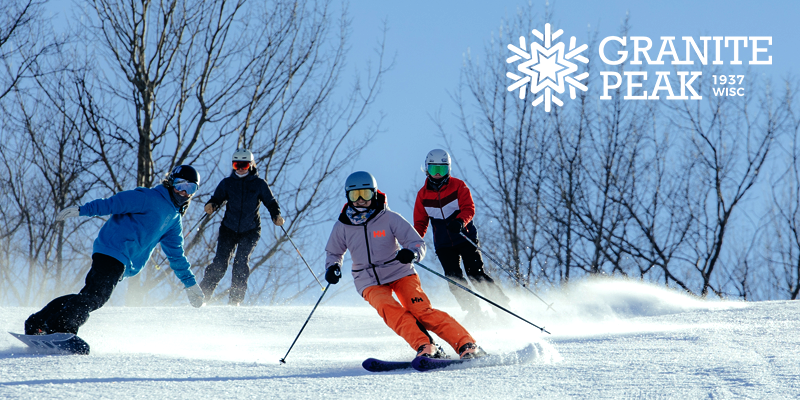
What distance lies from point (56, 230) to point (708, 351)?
15.6 metres

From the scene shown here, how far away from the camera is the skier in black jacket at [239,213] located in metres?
7.13

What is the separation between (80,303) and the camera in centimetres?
418

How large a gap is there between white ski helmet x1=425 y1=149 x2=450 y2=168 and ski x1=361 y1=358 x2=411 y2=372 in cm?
Result: 261

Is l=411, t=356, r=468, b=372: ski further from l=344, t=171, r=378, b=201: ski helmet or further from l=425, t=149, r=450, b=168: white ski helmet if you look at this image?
l=425, t=149, r=450, b=168: white ski helmet

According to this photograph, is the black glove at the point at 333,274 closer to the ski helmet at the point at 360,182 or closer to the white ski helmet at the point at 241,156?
the ski helmet at the point at 360,182

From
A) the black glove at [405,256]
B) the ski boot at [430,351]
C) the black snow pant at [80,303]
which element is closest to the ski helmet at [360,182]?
the black glove at [405,256]

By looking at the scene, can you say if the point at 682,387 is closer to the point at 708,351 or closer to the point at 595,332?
the point at 708,351

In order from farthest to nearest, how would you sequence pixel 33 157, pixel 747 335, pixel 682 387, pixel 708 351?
pixel 33 157 < pixel 747 335 < pixel 708 351 < pixel 682 387

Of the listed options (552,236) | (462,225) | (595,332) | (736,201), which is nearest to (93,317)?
(462,225)

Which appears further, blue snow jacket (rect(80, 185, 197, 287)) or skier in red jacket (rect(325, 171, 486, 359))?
blue snow jacket (rect(80, 185, 197, 287))

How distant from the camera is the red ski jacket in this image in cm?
598

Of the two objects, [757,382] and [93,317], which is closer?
[757,382]

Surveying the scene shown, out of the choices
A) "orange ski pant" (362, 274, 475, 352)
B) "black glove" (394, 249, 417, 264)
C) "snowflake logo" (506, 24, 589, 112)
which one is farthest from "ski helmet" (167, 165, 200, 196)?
"snowflake logo" (506, 24, 589, 112)

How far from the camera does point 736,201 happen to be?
15586mm
